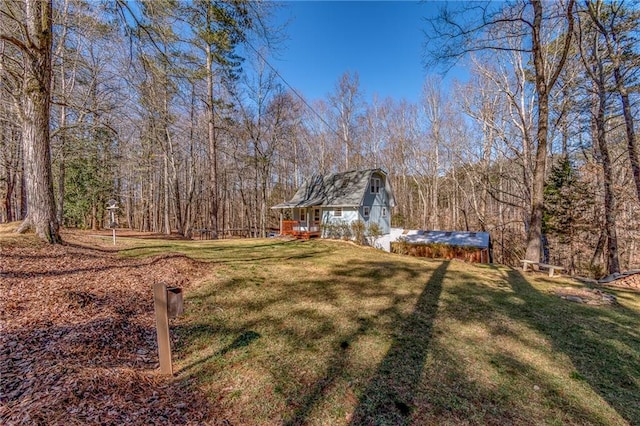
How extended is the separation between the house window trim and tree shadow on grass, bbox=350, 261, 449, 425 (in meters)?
14.2

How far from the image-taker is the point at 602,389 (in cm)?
290

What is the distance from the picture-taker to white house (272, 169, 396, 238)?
17281mm

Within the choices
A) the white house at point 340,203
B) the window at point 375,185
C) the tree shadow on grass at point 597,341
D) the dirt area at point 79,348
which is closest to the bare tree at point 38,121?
the dirt area at point 79,348

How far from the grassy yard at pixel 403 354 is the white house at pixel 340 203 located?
11.2 metres

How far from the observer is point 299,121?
82.4 feet

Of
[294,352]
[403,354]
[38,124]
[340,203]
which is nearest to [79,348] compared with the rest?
[294,352]

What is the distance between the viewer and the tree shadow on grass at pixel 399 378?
7.88 ft

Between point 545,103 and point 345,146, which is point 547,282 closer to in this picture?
point 545,103

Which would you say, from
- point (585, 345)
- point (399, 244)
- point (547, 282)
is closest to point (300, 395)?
point (585, 345)

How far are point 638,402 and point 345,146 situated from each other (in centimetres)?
2431

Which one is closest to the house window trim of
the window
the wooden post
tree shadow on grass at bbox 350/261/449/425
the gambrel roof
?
the window

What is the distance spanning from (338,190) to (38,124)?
48.1 ft

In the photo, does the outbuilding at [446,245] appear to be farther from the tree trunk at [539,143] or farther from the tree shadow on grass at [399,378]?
the tree shadow on grass at [399,378]

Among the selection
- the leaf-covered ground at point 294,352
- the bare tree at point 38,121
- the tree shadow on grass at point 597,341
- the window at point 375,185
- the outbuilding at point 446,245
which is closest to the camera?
the leaf-covered ground at point 294,352
